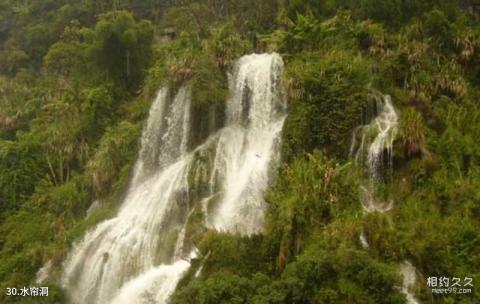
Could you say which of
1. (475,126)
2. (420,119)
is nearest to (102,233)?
(420,119)

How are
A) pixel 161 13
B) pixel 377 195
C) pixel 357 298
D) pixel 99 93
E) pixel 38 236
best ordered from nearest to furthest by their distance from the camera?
pixel 357 298, pixel 377 195, pixel 38 236, pixel 99 93, pixel 161 13

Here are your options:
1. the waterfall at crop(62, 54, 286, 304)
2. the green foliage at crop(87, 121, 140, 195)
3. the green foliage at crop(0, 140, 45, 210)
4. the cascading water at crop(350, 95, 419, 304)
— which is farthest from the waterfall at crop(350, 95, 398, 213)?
the green foliage at crop(0, 140, 45, 210)

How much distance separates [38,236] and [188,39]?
417 inches

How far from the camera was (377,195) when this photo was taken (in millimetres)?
14953

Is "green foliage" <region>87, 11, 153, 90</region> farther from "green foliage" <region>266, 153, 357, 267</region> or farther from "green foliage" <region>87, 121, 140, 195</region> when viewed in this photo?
"green foliage" <region>266, 153, 357, 267</region>

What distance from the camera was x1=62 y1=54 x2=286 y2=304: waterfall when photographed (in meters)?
15.4

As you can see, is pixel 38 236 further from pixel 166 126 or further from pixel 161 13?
pixel 161 13

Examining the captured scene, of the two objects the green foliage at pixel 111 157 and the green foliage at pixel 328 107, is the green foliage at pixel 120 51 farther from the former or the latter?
the green foliage at pixel 328 107

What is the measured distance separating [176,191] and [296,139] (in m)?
4.00

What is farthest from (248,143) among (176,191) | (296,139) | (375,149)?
(375,149)

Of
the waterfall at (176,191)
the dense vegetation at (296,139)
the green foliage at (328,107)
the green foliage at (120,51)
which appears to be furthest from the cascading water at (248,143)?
the green foliage at (120,51)

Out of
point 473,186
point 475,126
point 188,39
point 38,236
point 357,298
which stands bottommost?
point 38,236

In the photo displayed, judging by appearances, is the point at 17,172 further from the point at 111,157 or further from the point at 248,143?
the point at 248,143

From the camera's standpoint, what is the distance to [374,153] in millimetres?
15539
